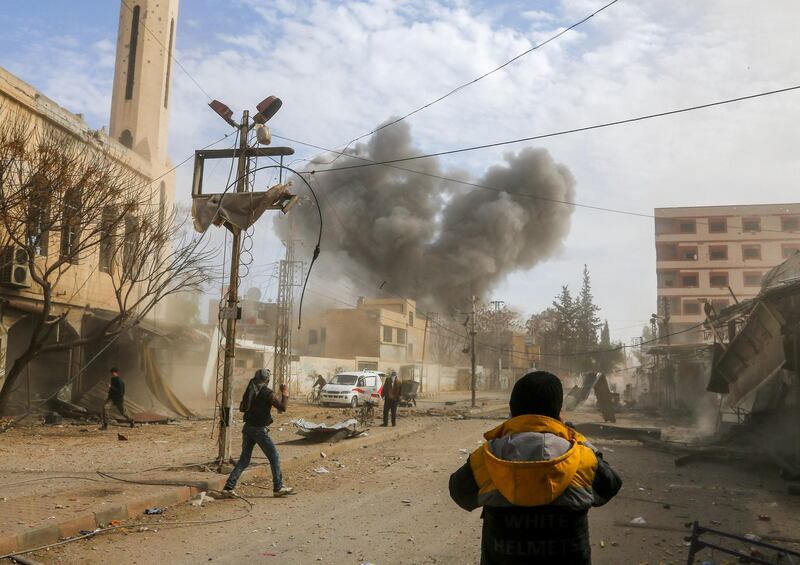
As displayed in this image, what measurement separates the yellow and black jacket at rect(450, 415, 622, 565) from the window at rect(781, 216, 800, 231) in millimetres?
54441

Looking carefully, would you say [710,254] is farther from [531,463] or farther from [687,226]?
[531,463]

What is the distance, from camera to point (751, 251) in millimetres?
51156

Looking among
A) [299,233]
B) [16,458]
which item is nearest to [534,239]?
[299,233]

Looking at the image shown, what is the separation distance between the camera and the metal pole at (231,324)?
8844mm

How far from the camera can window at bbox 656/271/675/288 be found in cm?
5300

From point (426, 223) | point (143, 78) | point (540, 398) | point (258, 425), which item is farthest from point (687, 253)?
point (540, 398)

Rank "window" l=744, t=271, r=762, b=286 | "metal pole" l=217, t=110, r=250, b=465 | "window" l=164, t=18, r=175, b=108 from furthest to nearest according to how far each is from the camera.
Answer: "window" l=744, t=271, r=762, b=286
"window" l=164, t=18, r=175, b=108
"metal pole" l=217, t=110, r=250, b=465

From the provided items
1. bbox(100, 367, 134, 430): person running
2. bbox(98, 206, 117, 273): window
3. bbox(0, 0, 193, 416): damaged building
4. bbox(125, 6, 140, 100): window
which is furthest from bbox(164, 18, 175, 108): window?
bbox(100, 367, 134, 430): person running

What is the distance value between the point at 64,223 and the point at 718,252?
167 feet

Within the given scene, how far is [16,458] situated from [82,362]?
8.67 m

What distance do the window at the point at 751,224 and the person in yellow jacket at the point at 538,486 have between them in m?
55.1

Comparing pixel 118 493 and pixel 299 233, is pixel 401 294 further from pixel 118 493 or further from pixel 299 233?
pixel 118 493

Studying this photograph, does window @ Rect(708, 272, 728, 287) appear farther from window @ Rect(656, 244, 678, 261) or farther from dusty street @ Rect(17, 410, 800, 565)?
dusty street @ Rect(17, 410, 800, 565)

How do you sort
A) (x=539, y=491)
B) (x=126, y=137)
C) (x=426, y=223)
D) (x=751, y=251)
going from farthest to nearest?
(x=751, y=251)
(x=426, y=223)
(x=126, y=137)
(x=539, y=491)
